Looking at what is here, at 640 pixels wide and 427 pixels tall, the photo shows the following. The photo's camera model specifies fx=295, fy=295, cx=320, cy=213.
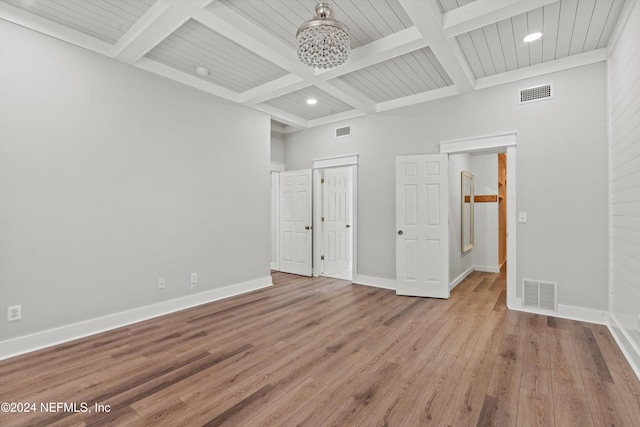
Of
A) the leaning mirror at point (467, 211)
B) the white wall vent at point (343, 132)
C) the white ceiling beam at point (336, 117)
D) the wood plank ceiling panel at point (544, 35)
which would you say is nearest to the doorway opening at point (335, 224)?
the white wall vent at point (343, 132)

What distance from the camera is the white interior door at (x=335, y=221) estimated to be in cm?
576

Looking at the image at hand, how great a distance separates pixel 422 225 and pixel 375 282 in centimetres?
124

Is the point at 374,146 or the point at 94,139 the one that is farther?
the point at 374,146

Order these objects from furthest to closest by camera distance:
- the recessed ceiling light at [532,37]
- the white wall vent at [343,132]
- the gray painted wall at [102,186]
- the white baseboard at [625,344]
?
1. the white wall vent at [343,132]
2. the recessed ceiling light at [532,37]
3. the gray painted wall at [102,186]
4. the white baseboard at [625,344]

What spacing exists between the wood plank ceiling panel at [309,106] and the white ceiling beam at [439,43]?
67.1 inches

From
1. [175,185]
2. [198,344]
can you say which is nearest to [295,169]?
[175,185]

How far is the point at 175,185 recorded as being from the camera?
12.0ft

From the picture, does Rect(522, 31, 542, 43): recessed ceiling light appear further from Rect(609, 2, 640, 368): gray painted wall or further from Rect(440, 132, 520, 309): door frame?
Rect(440, 132, 520, 309): door frame

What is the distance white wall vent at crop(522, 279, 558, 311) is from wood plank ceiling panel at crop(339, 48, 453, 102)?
2.77 m

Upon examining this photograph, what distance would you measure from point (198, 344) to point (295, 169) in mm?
3889

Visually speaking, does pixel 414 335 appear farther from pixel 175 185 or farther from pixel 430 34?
pixel 175 185

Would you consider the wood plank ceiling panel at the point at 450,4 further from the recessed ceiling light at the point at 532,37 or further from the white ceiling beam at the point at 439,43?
the recessed ceiling light at the point at 532,37

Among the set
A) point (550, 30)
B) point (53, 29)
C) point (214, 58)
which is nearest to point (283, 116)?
point (214, 58)

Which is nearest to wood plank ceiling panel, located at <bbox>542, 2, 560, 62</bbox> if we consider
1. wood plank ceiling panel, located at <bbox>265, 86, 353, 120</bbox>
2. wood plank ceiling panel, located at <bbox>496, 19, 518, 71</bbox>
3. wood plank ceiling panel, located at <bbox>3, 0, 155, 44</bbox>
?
wood plank ceiling panel, located at <bbox>496, 19, 518, 71</bbox>
